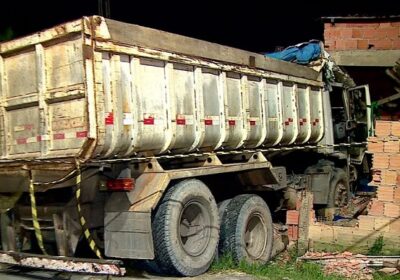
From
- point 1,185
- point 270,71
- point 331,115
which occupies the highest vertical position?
point 270,71

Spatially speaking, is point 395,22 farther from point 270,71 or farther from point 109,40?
point 109,40

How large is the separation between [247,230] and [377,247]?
178cm

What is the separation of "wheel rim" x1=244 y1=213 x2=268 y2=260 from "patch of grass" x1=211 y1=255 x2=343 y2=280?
409 mm

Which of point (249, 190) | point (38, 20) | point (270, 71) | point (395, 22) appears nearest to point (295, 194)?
point (249, 190)

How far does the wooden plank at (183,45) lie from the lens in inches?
202

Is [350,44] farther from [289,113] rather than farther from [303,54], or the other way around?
[289,113]

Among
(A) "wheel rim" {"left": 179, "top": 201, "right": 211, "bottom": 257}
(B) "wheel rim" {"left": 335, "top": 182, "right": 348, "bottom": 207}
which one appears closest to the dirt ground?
(A) "wheel rim" {"left": 179, "top": 201, "right": 211, "bottom": 257}

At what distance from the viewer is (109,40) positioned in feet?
16.3

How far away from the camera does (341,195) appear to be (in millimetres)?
10102

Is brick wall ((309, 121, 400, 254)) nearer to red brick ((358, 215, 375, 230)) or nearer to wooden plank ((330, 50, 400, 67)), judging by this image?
red brick ((358, 215, 375, 230))

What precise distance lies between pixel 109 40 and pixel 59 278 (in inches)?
101

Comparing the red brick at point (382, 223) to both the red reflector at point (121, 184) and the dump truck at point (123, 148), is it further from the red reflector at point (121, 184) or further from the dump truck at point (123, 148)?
the red reflector at point (121, 184)

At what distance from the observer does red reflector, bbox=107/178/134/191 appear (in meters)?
5.29

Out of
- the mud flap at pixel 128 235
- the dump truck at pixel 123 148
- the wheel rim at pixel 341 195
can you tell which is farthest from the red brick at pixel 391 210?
the mud flap at pixel 128 235
